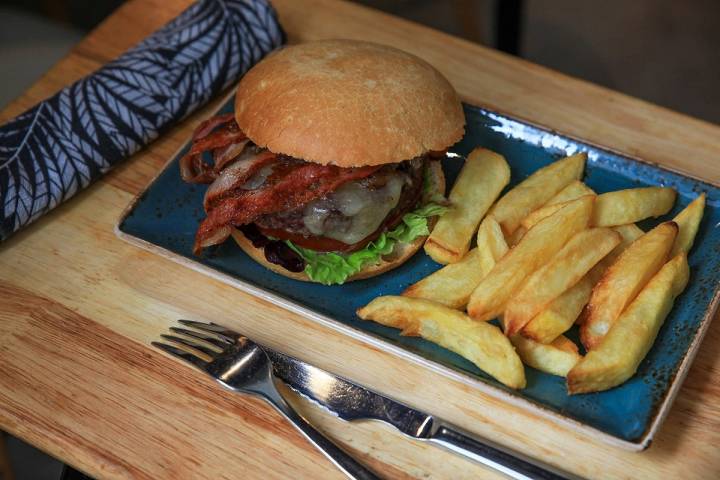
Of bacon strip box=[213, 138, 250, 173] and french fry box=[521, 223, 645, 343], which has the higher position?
bacon strip box=[213, 138, 250, 173]

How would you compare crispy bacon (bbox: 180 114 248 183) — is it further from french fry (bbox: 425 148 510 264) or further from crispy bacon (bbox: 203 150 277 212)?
french fry (bbox: 425 148 510 264)

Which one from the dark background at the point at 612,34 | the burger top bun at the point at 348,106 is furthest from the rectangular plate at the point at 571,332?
the dark background at the point at 612,34

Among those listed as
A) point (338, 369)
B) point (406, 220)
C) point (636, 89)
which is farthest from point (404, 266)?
point (636, 89)

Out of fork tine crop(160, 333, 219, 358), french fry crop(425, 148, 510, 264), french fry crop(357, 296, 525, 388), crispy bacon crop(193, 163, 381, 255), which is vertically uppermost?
crispy bacon crop(193, 163, 381, 255)

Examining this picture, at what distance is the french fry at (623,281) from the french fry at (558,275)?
6 centimetres

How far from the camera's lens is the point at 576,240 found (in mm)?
2283

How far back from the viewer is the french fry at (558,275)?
2.18 m

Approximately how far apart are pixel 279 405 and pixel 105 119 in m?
1.36

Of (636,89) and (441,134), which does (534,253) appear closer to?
(441,134)

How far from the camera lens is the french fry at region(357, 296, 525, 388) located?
2.15 m

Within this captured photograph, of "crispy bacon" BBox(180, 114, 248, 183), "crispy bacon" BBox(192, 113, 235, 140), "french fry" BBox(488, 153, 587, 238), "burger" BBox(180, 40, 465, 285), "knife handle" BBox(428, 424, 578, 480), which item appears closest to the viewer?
"knife handle" BBox(428, 424, 578, 480)

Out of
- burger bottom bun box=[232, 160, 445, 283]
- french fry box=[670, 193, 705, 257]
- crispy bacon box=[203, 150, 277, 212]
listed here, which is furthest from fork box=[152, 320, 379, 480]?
french fry box=[670, 193, 705, 257]

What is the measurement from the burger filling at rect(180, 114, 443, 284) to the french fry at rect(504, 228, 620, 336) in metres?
0.47

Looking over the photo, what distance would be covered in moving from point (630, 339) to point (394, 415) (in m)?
0.65
